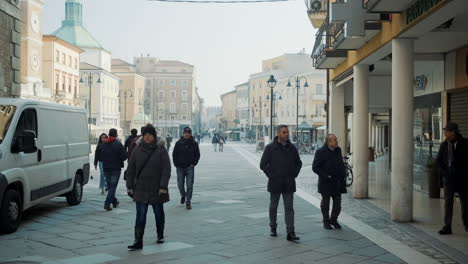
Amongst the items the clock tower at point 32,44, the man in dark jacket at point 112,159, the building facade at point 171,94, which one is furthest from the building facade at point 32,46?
the building facade at point 171,94

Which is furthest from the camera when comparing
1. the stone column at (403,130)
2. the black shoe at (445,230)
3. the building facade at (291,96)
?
the building facade at (291,96)

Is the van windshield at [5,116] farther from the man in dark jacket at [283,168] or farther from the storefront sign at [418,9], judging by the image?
the storefront sign at [418,9]

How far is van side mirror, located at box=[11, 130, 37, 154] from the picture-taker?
8.88m

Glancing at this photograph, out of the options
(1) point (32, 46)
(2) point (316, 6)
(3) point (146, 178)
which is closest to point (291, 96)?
(1) point (32, 46)

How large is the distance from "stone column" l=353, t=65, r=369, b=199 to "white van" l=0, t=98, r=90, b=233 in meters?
6.45

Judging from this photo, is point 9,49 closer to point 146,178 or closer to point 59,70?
point 146,178

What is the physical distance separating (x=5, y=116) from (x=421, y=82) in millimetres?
12333

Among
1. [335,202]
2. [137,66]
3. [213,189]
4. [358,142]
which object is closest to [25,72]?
[213,189]

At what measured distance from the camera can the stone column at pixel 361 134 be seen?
13.7 m

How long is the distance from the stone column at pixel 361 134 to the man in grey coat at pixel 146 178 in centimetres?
718

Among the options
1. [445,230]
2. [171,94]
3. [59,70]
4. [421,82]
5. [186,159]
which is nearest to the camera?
[445,230]

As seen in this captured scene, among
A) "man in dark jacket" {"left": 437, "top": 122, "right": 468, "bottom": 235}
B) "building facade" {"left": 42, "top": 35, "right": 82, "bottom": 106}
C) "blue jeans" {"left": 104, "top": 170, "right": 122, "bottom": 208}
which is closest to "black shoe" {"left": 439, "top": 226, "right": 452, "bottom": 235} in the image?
"man in dark jacket" {"left": 437, "top": 122, "right": 468, "bottom": 235}

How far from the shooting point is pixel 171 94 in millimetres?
133500

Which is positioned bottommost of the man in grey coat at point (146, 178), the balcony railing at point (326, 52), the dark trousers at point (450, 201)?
the dark trousers at point (450, 201)
